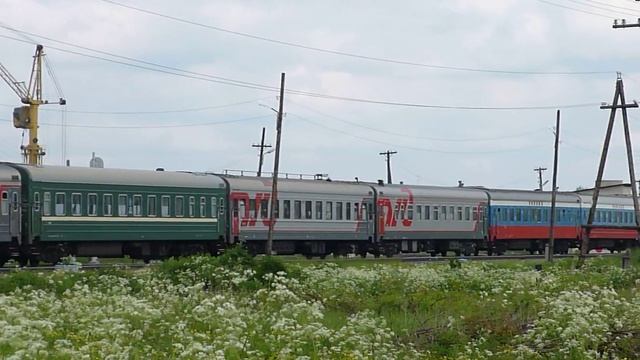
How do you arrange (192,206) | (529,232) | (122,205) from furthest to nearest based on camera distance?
(529,232), (192,206), (122,205)

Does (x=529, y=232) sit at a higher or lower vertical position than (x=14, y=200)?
lower

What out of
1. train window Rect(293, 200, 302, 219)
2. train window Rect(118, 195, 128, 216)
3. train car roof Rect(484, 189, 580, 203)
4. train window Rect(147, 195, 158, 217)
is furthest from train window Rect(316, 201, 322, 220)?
train car roof Rect(484, 189, 580, 203)

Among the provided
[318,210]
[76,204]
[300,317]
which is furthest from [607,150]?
[300,317]

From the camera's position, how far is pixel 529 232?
191 feet

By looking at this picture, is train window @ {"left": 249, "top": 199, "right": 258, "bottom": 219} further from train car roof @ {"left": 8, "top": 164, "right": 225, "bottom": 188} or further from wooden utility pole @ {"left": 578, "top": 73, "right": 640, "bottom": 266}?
wooden utility pole @ {"left": 578, "top": 73, "right": 640, "bottom": 266}

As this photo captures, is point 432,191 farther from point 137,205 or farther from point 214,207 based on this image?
point 137,205

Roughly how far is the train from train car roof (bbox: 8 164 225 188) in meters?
0.04

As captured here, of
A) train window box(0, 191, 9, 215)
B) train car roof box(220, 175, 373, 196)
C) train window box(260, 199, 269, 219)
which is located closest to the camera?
train window box(0, 191, 9, 215)

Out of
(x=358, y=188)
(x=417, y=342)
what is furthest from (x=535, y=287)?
(x=358, y=188)

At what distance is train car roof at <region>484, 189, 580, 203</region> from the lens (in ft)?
186

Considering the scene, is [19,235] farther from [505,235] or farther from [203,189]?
[505,235]

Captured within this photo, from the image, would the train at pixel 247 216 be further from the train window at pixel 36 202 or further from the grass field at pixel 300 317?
the grass field at pixel 300 317

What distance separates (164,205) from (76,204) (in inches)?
161

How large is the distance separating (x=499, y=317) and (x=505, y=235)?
3937 cm
